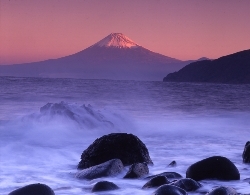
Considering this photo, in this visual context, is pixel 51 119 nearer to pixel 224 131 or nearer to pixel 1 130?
pixel 1 130

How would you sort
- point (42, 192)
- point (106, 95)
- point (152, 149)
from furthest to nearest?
point (106, 95) < point (152, 149) < point (42, 192)

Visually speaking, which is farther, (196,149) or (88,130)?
(88,130)

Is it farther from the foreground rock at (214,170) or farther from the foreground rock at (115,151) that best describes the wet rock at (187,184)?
the foreground rock at (115,151)

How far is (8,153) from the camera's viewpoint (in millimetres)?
8320

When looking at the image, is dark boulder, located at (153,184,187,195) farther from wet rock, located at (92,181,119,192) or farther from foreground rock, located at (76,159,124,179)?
foreground rock, located at (76,159,124,179)

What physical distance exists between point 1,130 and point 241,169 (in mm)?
7889

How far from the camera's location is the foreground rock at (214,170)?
18.0ft

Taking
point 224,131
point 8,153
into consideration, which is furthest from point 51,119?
point 224,131

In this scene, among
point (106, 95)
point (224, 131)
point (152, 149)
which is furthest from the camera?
point (106, 95)

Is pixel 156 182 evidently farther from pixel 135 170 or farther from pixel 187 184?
pixel 135 170

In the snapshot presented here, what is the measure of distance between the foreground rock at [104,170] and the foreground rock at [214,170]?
3.33 feet

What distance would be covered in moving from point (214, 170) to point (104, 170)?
146cm

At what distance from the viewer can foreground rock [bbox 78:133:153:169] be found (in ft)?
21.3

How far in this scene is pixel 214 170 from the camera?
218 inches
